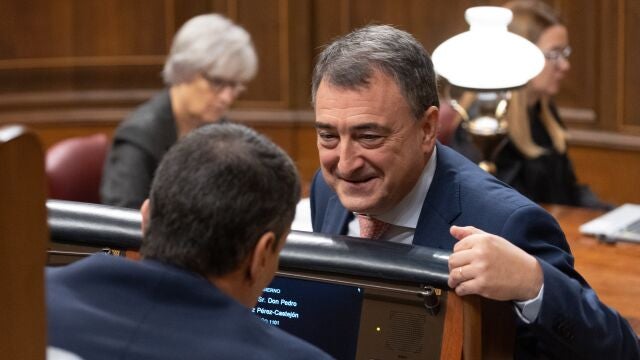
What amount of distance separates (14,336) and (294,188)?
0.66 meters

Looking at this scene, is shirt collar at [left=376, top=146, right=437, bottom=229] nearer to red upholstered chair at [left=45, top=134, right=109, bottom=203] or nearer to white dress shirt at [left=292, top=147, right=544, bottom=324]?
white dress shirt at [left=292, top=147, right=544, bottom=324]

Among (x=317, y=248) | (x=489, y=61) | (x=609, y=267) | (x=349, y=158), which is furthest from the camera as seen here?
(x=609, y=267)

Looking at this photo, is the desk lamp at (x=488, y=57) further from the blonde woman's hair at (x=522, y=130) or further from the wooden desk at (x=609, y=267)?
the blonde woman's hair at (x=522, y=130)

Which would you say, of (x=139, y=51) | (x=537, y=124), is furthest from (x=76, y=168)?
(x=139, y=51)

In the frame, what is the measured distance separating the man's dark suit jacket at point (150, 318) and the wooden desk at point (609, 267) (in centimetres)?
168

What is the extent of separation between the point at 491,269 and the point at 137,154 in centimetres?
263

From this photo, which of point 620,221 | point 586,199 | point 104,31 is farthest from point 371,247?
point 104,31

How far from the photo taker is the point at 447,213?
2.10 meters

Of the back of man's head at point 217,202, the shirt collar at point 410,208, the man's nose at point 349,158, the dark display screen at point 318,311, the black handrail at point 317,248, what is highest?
the back of man's head at point 217,202

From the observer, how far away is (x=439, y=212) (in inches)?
82.9

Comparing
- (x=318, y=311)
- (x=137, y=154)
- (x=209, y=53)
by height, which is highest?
(x=318, y=311)

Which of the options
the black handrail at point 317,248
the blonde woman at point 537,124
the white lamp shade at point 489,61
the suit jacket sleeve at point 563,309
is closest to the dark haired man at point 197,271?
the black handrail at point 317,248

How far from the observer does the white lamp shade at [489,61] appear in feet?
10.8

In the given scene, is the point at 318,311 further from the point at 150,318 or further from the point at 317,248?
the point at 150,318
